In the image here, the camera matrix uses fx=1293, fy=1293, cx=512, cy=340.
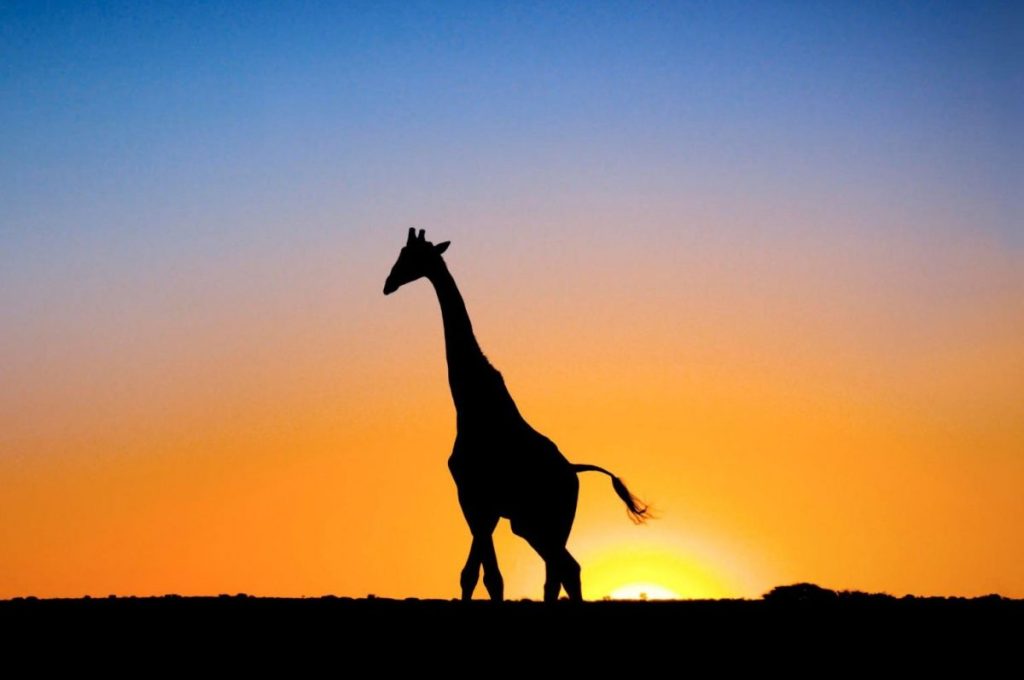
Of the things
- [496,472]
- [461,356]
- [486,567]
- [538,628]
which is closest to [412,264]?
[461,356]

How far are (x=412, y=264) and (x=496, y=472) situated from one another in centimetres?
376

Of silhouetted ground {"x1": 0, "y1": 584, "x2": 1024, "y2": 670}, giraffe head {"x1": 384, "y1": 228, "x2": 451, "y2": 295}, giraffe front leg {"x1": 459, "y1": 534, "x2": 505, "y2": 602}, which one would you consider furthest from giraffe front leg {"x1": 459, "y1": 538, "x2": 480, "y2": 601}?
giraffe head {"x1": 384, "y1": 228, "x2": 451, "y2": 295}

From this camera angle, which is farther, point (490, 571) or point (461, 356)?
point (461, 356)

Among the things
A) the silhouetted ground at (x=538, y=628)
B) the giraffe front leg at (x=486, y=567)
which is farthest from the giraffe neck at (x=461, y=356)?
the silhouetted ground at (x=538, y=628)

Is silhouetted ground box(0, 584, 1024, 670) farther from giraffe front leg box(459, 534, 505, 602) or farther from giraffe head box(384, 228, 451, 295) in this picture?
giraffe head box(384, 228, 451, 295)

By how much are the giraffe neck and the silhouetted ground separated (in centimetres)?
345

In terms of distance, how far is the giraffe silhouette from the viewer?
16172 millimetres

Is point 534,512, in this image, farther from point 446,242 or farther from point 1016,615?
point 1016,615

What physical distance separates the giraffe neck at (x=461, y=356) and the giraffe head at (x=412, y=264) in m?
0.17

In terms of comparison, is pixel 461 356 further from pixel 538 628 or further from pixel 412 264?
pixel 538 628

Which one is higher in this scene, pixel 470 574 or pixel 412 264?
pixel 412 264

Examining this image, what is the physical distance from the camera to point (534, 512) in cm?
1673

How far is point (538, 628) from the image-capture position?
39.3ft

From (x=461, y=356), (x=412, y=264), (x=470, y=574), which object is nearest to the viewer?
A: (x=470, y=574)
